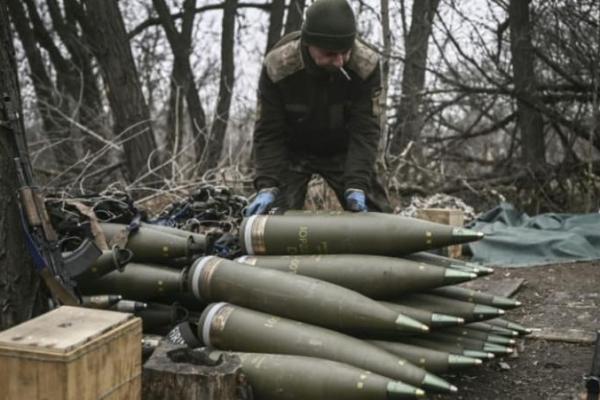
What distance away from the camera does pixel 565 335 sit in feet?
13.9

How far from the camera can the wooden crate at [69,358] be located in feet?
7.06

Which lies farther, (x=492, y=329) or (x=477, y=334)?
(x=492, y=329)

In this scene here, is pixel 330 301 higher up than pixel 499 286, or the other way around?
pixel 330 301

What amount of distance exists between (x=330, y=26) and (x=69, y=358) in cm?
237

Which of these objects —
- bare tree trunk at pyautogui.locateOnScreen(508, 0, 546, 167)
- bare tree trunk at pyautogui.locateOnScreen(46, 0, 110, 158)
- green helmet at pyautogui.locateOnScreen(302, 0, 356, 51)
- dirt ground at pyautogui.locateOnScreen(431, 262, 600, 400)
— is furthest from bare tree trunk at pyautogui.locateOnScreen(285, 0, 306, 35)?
green helmet at pyautogui.locateOnScreen(302, 0, 356, 51)

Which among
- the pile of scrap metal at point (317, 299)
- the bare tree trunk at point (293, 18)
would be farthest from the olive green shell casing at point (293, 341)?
the bare tree trunk at point (293, 18)

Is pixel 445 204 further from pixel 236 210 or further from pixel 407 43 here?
pixel 236 210

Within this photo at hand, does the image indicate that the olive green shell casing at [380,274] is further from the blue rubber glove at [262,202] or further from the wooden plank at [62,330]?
the wooden plank at [62,330]

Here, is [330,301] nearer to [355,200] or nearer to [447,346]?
[447,346]

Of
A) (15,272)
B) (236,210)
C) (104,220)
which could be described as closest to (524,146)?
(236,210)

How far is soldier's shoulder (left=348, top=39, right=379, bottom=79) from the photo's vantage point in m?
4.09

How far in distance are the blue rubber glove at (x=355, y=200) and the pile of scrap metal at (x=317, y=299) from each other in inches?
12.7

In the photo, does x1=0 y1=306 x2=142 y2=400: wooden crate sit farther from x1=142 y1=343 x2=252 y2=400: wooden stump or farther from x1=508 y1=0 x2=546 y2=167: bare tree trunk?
x1=508 y1=0 x2=546 y2=167: bare tree trunk

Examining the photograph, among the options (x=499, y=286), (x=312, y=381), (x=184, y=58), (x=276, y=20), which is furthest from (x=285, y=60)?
(x=184, y=58)
